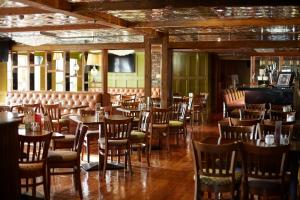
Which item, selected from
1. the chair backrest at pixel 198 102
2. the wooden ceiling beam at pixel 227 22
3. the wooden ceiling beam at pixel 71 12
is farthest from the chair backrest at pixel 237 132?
the chair backrest at pixel 198 102

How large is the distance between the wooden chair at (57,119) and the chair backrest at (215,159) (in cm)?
587

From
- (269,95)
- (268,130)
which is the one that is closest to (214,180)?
(268,130)

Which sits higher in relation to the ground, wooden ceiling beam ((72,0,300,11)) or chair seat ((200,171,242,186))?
wooden ceiling beam ((72,0,300,11))

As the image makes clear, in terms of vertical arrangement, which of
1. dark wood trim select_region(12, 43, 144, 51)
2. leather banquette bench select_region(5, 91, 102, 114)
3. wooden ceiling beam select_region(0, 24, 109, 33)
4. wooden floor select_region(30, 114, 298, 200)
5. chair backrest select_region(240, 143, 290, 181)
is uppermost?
wooden ceiling beam select_region(0, 24, 109, 33)

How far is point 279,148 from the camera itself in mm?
4090

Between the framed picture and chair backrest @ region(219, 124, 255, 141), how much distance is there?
256 inches

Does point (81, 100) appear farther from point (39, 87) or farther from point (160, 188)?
point (160, 188)

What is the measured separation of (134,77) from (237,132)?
41.5ft

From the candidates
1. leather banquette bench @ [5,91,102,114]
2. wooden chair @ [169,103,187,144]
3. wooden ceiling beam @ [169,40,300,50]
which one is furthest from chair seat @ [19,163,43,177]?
wooden ceiling beam @ [169,40,300,50]

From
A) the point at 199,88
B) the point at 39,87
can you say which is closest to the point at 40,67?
the point at 39,87

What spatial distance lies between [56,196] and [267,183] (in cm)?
275

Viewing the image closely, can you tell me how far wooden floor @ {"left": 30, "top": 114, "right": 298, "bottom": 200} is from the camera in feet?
18.9

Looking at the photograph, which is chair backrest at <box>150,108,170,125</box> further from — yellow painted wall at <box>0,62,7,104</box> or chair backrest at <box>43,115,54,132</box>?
yellow painted wall at <box>0,62,7,104</box>

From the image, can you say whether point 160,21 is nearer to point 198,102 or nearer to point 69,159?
point 69,159
